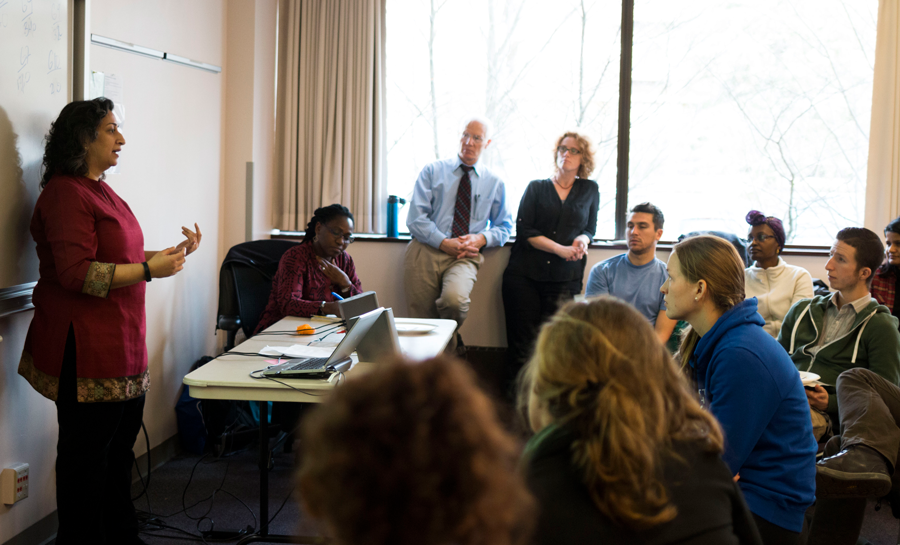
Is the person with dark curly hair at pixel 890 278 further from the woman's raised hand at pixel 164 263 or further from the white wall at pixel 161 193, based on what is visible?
the white wall at pixel 161 193

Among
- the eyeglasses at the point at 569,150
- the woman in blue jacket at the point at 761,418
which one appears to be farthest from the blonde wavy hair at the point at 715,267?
the eyeglasses at the point at 569,150

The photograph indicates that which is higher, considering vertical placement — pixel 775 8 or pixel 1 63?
pixel 775 8

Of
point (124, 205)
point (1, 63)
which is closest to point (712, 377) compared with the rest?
point (124, 205)

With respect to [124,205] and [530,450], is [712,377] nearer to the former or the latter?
[530,450]

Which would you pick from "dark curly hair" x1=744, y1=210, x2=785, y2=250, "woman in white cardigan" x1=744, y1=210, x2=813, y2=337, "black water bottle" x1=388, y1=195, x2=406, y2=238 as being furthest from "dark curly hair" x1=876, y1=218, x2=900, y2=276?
"black water bottle" x1=388, y1=195, x2=406, y2=238

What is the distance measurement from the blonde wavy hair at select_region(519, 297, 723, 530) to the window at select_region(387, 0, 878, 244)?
3429 mm

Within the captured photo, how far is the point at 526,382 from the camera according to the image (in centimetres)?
113

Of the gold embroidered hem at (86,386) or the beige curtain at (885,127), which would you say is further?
the beige curtain at (885,127)

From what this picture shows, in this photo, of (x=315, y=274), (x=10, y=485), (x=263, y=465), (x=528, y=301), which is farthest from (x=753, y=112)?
(x=10, y=485)

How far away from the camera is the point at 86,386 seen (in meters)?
2.10

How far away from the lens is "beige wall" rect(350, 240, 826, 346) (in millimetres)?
4367

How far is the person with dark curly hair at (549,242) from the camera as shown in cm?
404

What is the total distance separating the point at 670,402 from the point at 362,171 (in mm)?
3642

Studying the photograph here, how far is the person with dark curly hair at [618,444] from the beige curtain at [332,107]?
3544 mm
